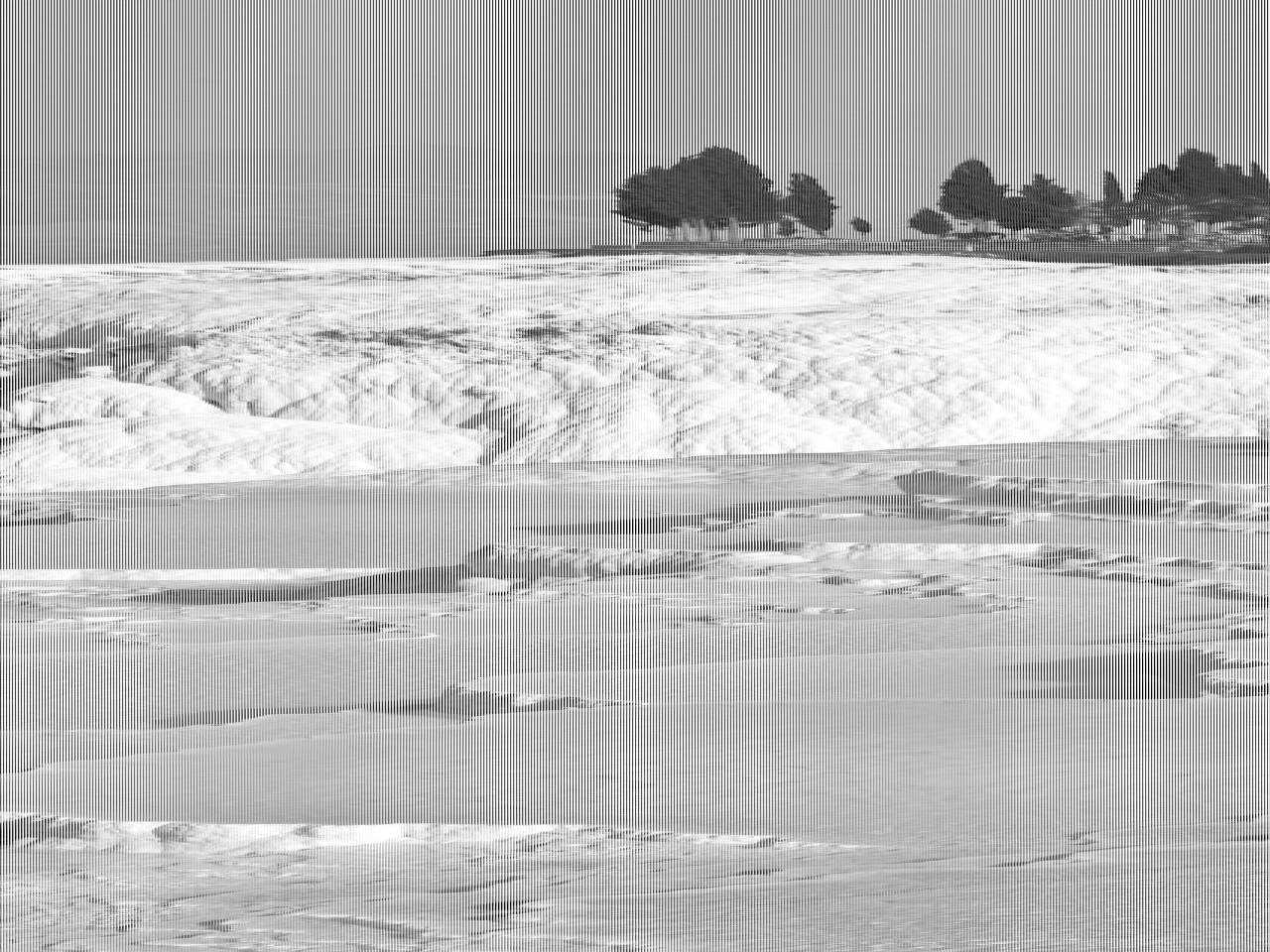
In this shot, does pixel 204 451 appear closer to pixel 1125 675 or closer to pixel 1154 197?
pixel 1125 675

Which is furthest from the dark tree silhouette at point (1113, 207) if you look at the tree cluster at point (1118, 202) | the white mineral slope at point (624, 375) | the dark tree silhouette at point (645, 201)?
the white mineral slope at point (624, 375)

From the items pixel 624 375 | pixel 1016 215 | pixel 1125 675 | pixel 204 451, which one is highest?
pixel 1016 215

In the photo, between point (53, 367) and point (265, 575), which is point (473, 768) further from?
point (53, 367)

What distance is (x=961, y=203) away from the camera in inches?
2566

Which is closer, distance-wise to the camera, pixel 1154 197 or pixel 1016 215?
pixel 1016 215

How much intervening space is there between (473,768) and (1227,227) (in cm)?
6172

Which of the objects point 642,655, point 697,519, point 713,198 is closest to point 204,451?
point 697,519

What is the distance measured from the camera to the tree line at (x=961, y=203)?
207ft

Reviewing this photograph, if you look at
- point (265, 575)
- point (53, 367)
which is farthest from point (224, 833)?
point (53, 367)

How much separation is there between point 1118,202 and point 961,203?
7183 millimetres

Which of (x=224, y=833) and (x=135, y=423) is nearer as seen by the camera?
(x=224, y=833)

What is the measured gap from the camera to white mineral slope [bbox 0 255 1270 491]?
1037 cm

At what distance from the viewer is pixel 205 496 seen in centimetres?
868

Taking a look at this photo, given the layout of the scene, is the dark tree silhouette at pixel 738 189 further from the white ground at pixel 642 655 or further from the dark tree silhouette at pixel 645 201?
the white ground at pixel 642 655
